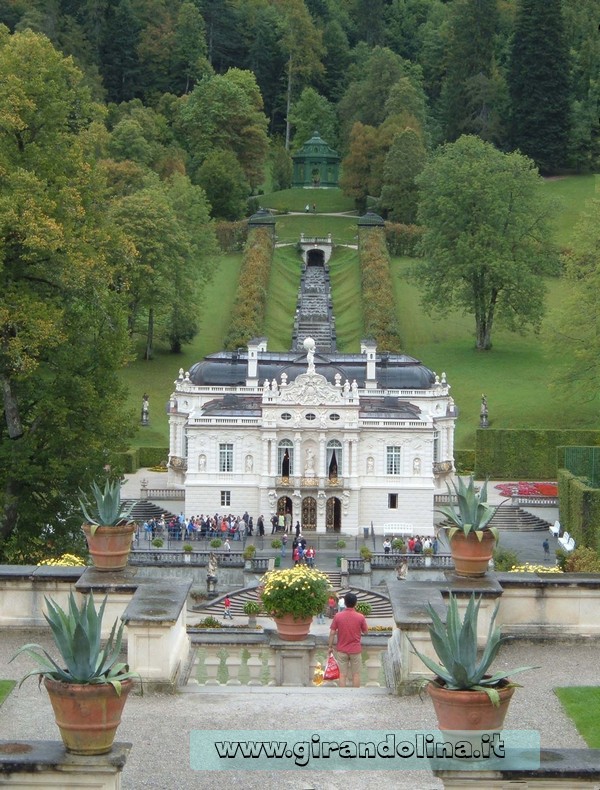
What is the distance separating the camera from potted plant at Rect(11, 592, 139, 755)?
51.1 ft

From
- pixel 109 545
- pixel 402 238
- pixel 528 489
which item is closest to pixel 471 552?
pixel 109 545

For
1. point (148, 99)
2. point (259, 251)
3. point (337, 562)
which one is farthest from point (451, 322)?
point (148, 99)

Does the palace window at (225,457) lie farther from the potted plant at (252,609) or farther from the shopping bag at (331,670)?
the shopping bag at (331,670)

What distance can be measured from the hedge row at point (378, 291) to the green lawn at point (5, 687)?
6760 centimetres

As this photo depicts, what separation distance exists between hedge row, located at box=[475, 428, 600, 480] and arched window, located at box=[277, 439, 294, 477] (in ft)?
35.9

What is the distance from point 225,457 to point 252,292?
31.8m

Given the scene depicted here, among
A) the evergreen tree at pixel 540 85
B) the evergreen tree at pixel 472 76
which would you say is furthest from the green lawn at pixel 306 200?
the evergreen tree at pixel 540 85

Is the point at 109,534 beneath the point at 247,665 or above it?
above

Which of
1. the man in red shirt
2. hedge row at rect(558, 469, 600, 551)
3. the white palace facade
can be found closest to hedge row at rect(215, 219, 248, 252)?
the white palace facade

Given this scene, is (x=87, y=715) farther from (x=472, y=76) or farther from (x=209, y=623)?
(x=472, y=76)

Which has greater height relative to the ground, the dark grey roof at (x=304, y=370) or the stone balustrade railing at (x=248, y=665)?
the dark grey roof at (x=304, y=370)

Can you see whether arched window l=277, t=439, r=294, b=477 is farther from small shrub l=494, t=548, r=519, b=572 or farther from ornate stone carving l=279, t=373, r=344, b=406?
small shrub l=494, t=548, r=519, b=572

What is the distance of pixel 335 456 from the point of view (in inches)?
2633

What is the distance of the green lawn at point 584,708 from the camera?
1888 centimetres
